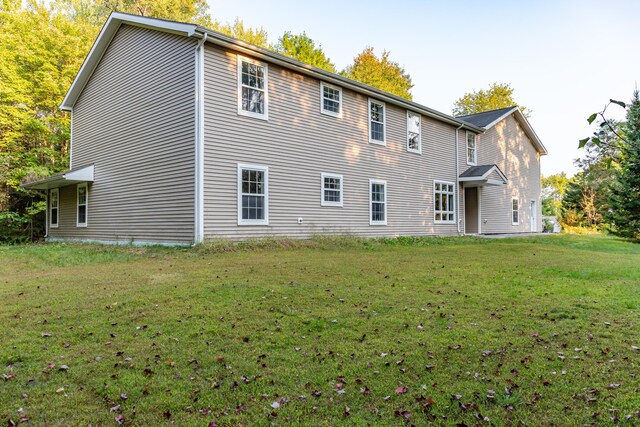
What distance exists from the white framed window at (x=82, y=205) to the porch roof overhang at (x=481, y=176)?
16.3 metres

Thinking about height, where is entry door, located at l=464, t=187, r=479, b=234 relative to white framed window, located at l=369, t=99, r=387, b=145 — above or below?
below

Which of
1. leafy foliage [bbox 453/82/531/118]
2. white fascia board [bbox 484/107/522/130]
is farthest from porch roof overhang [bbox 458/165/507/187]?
leafy foliage [bbox 453/82/531/118]

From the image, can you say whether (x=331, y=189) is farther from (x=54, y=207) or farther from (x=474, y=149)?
(x=54, y=207)

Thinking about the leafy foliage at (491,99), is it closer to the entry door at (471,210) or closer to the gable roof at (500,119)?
the gable roof at (500,119)

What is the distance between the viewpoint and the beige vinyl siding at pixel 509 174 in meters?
20.8

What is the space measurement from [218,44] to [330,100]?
4.43 metres

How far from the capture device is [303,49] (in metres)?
29.0

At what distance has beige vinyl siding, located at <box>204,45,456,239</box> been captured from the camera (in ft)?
35.4

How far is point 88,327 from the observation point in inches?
163

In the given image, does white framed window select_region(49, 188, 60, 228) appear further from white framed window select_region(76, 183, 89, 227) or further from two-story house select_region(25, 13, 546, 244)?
white framed window select_region(76, 183, 89, 227)

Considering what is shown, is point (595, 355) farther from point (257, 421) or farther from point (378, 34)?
point (378, 34)

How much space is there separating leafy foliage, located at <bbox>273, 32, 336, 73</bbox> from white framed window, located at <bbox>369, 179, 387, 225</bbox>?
16697 millimetres

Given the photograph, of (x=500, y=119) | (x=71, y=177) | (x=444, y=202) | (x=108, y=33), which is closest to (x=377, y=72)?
(x=500, y=119)

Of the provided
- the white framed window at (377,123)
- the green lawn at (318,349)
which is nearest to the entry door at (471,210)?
the white framed window at (377,123)
